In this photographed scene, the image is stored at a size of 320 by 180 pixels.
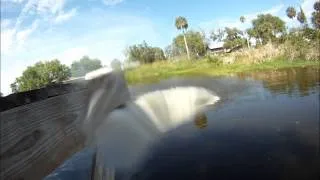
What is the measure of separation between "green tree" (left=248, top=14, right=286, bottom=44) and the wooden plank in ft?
272

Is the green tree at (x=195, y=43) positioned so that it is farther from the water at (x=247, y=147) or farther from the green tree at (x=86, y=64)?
the green tree at (x=86, y=64)

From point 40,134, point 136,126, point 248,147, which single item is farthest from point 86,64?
point 248,147

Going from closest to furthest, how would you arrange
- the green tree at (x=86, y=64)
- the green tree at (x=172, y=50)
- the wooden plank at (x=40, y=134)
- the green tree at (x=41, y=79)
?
the wooden plank at (x=40, y=134) → the green tree at (x=41, y=79) → the green tree at (x=86, y=64) → the green tree at (x=172, y=50)

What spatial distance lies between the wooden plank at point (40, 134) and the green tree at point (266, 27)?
82862mm

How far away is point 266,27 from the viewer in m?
83.4

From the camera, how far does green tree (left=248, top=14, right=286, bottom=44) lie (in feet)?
271

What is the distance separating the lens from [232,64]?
47.2 metres

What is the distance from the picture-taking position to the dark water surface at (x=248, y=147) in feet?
27.9

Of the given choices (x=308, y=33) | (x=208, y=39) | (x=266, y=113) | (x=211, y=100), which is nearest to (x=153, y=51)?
(x=208, y=39)

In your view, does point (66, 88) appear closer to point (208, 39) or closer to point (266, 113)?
point (266, 113)

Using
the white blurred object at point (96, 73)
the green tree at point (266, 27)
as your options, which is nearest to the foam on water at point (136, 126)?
the white blurred object at point (96, 73)

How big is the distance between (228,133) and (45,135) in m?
10.9

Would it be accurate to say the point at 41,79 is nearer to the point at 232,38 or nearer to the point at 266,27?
the point at 266,27

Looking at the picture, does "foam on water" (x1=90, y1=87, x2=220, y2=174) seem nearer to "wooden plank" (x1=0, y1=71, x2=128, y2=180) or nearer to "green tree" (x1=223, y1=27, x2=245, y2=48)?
"wooden plank" (x1=0, y1=71, x2=128, y2=180)
